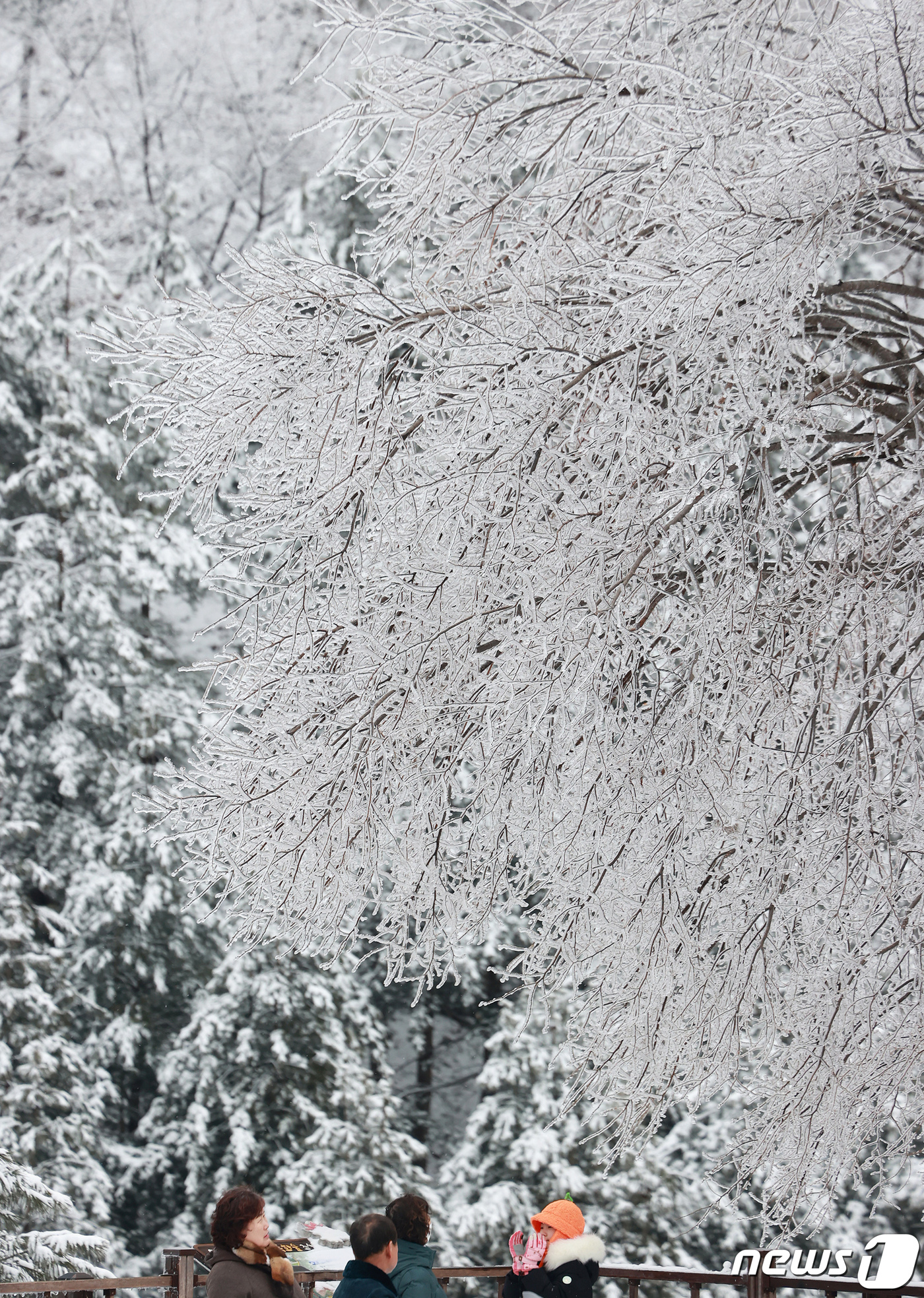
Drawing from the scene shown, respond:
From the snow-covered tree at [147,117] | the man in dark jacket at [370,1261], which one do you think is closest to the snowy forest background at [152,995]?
the snow-covered tree at [147,117]

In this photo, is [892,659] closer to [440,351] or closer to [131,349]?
[440,351]

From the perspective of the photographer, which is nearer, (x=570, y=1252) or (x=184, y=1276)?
(x=570, y=1252)

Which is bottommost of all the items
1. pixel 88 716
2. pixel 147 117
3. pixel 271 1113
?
pixel 271 1113

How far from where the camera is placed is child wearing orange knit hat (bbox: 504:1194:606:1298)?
4996 mm

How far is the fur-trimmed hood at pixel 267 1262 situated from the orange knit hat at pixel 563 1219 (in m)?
1.66

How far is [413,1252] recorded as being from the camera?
148 inches

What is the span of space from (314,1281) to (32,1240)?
284 centimetres

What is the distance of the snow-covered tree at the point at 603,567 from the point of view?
3941 mm

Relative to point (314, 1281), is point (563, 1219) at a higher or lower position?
higher

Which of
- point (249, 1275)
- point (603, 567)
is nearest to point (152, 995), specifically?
point (249, 1275)

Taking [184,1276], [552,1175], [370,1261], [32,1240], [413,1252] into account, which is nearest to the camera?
[370,1261]

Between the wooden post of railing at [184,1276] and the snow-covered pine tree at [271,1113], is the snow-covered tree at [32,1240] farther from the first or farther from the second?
the snow-covered pine tree at [271,1113]

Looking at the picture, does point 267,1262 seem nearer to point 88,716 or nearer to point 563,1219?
point 563,1219

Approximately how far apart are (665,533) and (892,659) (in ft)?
4.33
